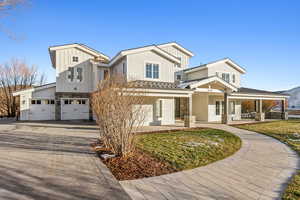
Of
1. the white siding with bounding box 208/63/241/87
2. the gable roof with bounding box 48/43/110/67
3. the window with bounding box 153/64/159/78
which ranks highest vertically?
the gable roof with bounding box 48/43/110/67

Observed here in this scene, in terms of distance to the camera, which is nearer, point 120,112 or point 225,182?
point 225,182

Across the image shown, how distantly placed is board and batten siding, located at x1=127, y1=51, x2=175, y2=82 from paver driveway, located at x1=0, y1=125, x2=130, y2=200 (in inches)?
367

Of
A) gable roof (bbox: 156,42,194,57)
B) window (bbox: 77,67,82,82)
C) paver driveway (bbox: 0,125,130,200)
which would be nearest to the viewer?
paver driveway (bbox: 0,125,130,200)

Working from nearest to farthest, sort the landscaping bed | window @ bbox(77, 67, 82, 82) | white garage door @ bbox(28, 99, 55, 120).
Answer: the landscaping bed, white garage door @ bbox(28, 99, 55, 120), window @ bbox(77, 67, 82, 82)

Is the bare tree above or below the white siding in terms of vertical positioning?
below

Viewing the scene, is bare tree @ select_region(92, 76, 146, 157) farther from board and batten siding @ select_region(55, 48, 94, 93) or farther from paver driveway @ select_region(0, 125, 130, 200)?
board and batten siding @ select_region(55, 48, 94, 93)

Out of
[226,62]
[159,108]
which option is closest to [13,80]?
[159,108]

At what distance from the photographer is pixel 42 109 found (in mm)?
18141

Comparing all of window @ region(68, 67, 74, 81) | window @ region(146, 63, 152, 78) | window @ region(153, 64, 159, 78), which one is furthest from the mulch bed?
window @ region(68, 67, 74, 81)

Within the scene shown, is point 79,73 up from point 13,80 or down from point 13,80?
down

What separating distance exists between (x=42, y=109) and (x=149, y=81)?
495 inches

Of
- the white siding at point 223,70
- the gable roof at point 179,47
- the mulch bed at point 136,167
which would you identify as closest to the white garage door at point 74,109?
the gable roof at point 179,47

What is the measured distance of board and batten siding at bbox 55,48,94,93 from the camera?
18094 mm

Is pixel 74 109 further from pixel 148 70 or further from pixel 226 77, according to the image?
pixel 226 77
